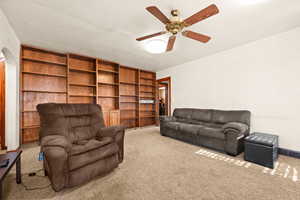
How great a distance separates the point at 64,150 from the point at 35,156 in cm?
178

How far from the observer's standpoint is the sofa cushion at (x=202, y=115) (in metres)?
3.62

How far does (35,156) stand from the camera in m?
2.49

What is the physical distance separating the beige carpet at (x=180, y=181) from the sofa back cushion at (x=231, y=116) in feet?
3.05

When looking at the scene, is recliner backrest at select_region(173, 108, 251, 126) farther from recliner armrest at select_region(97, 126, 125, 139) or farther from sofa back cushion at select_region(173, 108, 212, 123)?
recliner armrest at select_region(97, 126, 125, 139)

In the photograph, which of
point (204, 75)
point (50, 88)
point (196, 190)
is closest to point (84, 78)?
point (50, 88)

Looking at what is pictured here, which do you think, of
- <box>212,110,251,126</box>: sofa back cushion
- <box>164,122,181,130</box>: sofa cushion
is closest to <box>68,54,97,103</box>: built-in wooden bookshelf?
<box>164,122,181,130</box>: sofa cushion

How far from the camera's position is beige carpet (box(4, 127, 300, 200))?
1.44 meters

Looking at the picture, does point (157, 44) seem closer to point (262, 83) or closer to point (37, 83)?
point (262, 83)

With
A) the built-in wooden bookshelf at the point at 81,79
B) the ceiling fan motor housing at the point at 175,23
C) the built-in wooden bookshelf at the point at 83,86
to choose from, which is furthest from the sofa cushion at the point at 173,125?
the built-in wooden bookshelf at the point at 81,79

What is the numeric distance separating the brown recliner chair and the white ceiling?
1.56 m

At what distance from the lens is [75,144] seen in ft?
6.28

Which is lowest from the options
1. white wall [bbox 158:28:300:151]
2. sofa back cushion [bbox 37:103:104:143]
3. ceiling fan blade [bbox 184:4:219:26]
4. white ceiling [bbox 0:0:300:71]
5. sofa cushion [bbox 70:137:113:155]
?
sofa cushion [bbox 70:137:113:155]

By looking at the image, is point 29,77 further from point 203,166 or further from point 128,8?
point 203,166

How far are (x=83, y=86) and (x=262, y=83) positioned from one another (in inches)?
200
